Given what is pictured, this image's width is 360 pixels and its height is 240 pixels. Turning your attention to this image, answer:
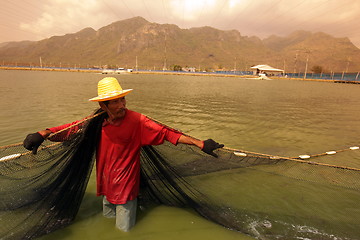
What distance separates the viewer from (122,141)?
2.78 metres

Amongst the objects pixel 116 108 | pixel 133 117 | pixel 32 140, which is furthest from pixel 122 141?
pixel 32 140

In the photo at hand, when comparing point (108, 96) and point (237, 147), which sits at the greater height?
point (108, 96)

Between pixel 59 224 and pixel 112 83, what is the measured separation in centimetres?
229

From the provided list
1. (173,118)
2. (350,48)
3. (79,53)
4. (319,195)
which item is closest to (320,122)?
(173,118)

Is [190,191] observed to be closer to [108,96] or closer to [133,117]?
[133,117]

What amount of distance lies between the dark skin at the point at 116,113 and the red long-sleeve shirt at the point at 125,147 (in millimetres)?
59

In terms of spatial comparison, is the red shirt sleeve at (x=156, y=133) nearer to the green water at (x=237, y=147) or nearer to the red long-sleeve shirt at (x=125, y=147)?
the red long-sleeve shirt at (x=125, y=147)

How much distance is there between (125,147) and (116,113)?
479 mm

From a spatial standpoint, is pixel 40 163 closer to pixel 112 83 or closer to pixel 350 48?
pixel 112 83

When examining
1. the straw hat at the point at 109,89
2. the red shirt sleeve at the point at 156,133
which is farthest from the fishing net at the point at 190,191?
the red shirt sleeve at the point at 156,133

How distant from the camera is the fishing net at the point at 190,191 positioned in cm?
296

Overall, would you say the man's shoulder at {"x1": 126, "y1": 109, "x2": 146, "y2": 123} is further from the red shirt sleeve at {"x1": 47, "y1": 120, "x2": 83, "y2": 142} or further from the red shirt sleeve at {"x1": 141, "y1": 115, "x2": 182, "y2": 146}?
the red shirt sleeve at {"x1": 47, "y1": 120, "x2": 83, "y2": 142}

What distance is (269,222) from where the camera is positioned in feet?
11.6

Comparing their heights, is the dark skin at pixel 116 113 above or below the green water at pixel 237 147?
above
